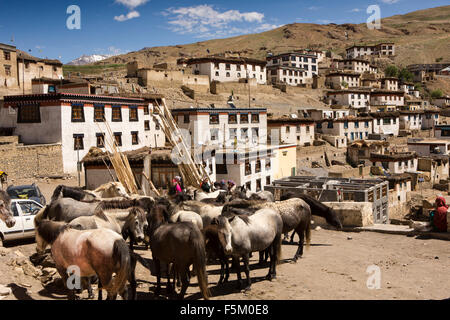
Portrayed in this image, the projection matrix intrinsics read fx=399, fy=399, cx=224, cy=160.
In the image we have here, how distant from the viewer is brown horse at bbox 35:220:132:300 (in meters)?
Result: 7.16


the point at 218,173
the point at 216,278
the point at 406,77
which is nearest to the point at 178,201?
the point at 216,278

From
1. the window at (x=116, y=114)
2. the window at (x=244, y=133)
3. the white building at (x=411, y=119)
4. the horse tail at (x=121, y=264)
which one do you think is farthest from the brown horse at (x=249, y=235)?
the white building at (x=411, y=119)

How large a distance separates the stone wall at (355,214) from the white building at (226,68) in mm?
65432

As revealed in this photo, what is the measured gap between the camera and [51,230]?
8.03 m

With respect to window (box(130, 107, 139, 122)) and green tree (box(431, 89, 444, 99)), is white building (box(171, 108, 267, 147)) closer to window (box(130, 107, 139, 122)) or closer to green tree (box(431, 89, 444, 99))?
window (box(130, 107, 139, 122))

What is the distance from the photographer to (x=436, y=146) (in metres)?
57.1

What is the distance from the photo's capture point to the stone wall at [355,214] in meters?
15.1

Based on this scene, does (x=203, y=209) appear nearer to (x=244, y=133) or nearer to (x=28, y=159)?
(x=28, y=159)

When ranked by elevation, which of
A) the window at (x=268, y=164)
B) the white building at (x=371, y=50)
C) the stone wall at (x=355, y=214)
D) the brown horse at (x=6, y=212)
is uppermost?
the white building at (x=371, y=50)

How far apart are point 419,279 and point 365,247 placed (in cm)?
316

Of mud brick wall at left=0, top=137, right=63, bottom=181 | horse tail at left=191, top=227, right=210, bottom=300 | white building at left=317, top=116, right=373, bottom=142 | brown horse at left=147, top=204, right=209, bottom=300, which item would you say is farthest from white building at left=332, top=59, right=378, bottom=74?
horse tail at left=191, top=227, right=210, bottom=300

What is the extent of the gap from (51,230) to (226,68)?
7607cm

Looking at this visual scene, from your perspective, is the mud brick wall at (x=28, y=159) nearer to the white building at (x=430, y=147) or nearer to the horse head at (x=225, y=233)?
the horse head at (x=225, y=233)
